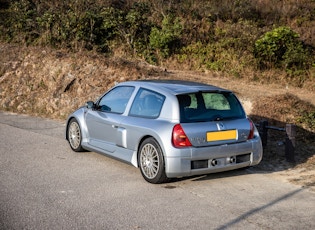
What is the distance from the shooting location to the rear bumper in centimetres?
630

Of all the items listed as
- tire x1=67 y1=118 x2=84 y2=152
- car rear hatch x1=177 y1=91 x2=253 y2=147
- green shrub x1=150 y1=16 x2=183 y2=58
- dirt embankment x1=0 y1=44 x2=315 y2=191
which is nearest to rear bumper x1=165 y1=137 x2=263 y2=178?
car rear hatch x1=177 y1=91 x2=253 y2=147

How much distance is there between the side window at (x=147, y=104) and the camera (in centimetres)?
689

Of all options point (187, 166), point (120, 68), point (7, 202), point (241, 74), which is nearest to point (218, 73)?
point (241, 74)

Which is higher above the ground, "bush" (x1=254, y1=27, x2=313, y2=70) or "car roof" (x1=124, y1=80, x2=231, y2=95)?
"bush" (x1=254, y1=27, x2=313, y2=70)

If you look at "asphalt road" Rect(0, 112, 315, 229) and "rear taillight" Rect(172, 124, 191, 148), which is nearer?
"asphalt road" Rect(0, 112, 315, 229)

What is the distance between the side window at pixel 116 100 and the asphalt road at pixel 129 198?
37.5 inches

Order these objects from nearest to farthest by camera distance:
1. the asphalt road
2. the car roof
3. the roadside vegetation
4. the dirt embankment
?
the asphalt road < the car roof < the dirt embankment < the roadside vegetation

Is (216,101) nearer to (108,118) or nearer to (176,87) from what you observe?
(176,87)

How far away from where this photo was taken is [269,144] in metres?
9.30

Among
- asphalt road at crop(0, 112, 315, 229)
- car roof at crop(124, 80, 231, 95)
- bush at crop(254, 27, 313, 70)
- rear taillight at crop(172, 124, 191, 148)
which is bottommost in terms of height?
asphalt road at crop(0, 112, 315, 229)

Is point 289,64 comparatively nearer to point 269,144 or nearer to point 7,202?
point 269,144

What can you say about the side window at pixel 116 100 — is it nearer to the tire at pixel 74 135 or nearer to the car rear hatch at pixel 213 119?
the tire at pixel 74 135

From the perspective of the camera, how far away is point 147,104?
714 cm

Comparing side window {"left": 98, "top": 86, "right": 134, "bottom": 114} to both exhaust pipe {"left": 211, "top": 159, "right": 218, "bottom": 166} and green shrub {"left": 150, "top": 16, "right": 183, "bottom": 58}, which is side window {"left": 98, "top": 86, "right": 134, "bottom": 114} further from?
green shrub {"left": 150, "top": 16, "right": 183, "bottom": 58}
